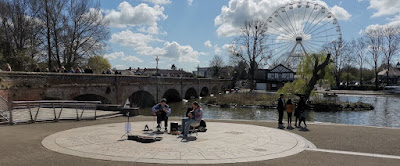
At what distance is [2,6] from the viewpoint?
31672 millimetres

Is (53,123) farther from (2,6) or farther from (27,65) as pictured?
(2,6)

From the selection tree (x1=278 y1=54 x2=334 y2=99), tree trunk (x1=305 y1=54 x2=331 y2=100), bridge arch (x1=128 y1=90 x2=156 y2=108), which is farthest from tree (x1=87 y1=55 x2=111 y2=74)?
tree trunk (x1=305 y1=54 x2=331 y2=100)

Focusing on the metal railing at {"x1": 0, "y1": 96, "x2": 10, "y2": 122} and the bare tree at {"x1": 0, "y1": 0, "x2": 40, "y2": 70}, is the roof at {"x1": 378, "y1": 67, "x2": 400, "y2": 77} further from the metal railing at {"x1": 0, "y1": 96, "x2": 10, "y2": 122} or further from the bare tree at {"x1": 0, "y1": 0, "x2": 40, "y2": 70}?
the metal railing at {"x1": 0, "y1": 96, "x2": 10, "y2": 122}

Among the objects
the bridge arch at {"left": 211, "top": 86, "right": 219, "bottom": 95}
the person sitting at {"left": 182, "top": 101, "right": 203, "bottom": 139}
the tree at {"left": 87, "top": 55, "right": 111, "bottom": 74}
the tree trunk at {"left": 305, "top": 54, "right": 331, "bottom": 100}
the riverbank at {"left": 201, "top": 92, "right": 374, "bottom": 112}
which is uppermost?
the tree at {"left": 87, "top": 55, "right": 111, "bottom": 74}

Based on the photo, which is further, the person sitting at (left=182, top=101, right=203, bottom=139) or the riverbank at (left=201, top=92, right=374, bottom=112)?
the riverbank at (left=201, top=92, right=374, bottom=112)

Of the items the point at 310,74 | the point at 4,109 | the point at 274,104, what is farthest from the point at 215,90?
the point at 4,109

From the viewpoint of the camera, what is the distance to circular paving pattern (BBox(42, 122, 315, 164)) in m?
8.20

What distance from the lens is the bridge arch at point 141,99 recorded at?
3850cm

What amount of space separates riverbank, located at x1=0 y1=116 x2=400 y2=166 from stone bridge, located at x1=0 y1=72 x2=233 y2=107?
705cm

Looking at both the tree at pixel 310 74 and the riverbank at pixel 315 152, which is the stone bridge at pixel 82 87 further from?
the tree at pixel 310 74

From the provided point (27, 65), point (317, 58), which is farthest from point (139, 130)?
point (317, 58)

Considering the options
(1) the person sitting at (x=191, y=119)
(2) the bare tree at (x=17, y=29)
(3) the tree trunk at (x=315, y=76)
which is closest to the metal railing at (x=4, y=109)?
(1) the person sitting at (x=191, y=119)

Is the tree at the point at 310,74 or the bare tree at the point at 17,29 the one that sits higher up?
the bare tree at the point at 17,29

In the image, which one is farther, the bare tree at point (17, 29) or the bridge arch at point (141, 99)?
the bridge arch at point (141, 99)
